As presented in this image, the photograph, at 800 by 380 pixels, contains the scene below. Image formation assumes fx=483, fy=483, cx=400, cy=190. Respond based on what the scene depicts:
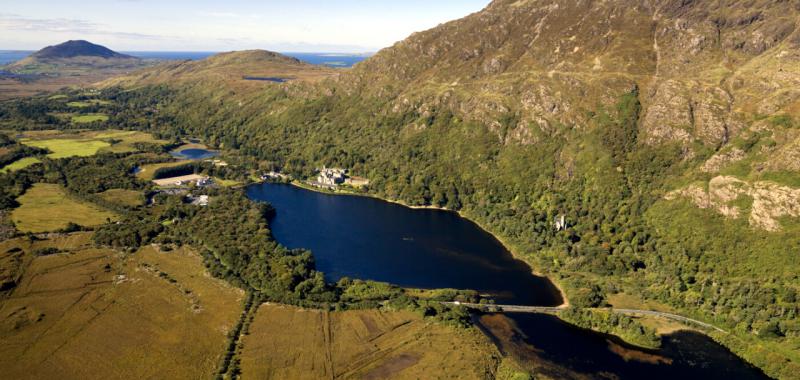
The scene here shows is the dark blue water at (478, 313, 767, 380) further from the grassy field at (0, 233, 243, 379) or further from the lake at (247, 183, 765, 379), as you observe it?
the grassy field at (0, 233, 243, 379)

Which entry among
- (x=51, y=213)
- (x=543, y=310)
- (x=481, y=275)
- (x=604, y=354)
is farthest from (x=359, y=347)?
(x=51, y=213)

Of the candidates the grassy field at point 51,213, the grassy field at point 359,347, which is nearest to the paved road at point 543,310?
the grassy field at point 359,347

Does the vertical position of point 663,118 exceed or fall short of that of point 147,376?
it exceeds it

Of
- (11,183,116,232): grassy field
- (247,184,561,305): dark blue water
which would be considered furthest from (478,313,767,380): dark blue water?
(11,183,116,232): grassy field

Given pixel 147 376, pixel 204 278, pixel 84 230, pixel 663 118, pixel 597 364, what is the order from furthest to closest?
pixel 663 118 → pixel 84 230 → pixel 204 278 → pixel 597 364 → pixel 147 376

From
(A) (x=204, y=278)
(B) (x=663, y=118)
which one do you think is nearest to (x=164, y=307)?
(A) (x=204, y=278)

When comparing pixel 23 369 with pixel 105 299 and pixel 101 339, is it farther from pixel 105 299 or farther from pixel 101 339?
pixel 105 299
